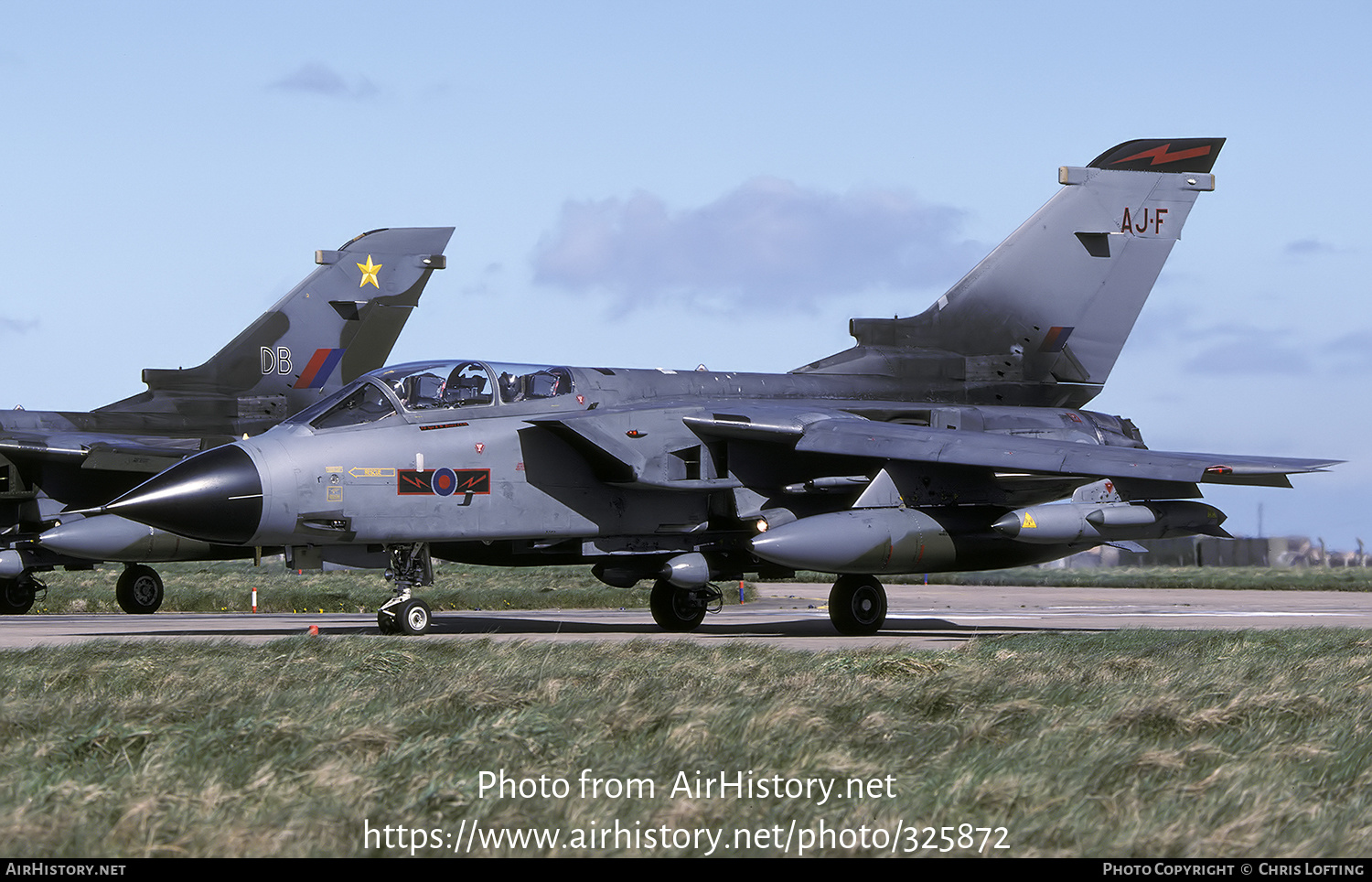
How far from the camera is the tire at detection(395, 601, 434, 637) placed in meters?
14.6

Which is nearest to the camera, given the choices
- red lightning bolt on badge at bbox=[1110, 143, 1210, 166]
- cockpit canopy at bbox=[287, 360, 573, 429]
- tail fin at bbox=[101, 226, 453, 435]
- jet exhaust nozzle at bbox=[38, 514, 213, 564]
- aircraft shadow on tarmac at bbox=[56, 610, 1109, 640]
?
cockpit canopy at bbox=[287, 360, 573, 429]

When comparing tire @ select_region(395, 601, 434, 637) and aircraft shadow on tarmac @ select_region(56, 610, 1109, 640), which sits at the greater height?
tire @ select_region(395, 601, 434, 637)

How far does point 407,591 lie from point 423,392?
2160 mm

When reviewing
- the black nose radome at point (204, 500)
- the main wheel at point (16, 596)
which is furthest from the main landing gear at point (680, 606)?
the main wheel at point (16, 596)

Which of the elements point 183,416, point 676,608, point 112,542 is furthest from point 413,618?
point 183,416

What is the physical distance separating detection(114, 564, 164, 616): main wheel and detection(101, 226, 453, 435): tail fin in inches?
110

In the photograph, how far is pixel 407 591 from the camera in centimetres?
1492

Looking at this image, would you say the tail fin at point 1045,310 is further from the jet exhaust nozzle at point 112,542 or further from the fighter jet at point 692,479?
the jet exhaust nozzle at point 112,542

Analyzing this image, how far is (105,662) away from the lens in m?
10.3

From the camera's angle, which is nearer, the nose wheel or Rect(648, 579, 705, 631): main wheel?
the nose wheel

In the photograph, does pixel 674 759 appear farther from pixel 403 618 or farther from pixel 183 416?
pixel 183 416

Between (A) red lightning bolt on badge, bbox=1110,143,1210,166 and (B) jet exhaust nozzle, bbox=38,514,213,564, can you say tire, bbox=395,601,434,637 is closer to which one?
(B) jet exhaust nozzle, bbox=38,514,213,564

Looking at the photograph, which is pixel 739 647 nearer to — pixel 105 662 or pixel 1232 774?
pixel 105 662

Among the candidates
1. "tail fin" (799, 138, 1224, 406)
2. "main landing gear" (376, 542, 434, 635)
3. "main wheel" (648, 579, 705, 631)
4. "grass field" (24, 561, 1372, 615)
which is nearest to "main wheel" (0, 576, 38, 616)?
"grass field" (24, 561, 1372, 615)
